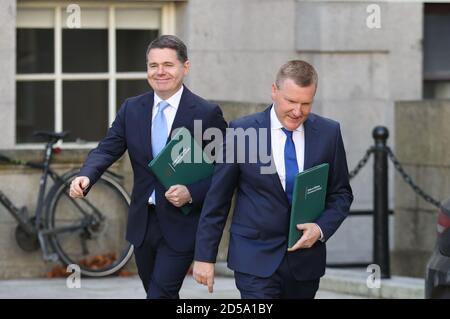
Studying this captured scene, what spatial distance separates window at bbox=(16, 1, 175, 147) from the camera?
39.2ft

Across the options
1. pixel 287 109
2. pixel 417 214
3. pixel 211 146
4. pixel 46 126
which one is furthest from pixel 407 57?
pixel 287 109

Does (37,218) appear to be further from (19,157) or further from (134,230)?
(134,230)

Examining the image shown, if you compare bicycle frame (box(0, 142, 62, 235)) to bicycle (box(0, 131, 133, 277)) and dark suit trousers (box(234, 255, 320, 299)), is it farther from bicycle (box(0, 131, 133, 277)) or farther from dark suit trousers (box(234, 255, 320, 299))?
dark suit trousers (box(234, 255, 320, 299))

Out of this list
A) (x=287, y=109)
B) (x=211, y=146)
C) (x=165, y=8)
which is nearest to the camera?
(x=287, y=109)

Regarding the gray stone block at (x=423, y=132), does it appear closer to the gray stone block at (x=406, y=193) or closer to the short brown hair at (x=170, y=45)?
the gray stone block at (x=406, y=193)

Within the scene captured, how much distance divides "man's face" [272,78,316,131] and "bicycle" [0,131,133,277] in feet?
16.5

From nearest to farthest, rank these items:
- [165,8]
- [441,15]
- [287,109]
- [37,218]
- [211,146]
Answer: [287,109] → [211,146] → [37,218] → [165,8] → [441,15]

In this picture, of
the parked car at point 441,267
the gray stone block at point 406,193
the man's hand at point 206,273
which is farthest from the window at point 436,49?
the man's hand at point 206,273

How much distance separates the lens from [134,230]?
758 centimetres

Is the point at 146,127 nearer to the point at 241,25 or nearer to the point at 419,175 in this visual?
the point at 241,25

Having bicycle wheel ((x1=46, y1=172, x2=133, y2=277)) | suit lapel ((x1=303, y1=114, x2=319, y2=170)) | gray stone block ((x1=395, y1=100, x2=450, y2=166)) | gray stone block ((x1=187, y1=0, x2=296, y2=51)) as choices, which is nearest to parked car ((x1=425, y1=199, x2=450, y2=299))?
suit lapel ((x1=303, y1=114, x2=319, y2=170))

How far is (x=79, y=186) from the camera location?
282 inches

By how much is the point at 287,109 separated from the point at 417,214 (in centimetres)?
651

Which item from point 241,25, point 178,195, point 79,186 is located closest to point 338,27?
point 241,25
